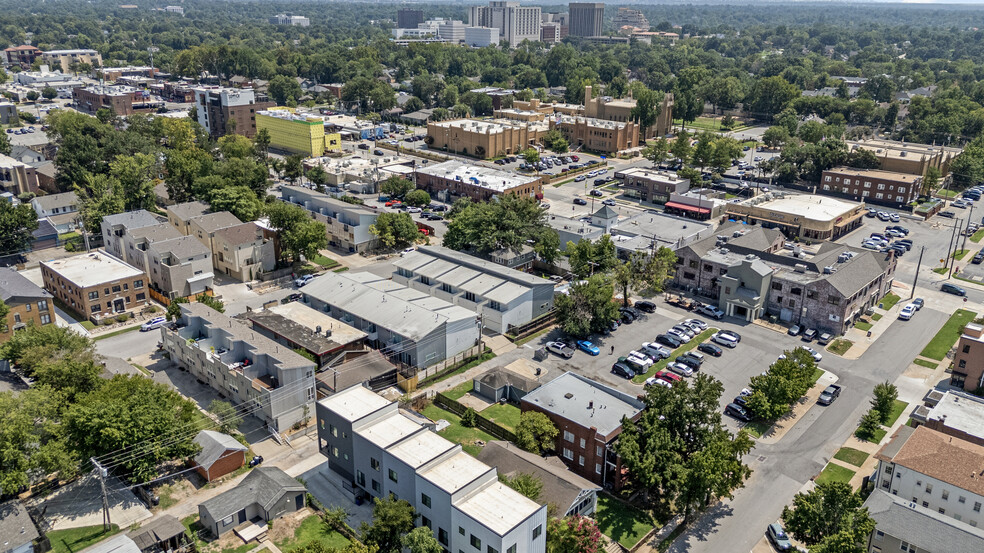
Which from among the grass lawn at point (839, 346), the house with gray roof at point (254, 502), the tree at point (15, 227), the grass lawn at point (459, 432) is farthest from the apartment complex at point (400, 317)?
the tree at point (15, 227)

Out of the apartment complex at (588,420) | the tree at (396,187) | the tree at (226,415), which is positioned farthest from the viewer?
the tree at (396,187)

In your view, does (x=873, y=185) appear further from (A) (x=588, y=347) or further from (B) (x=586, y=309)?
(A) (x=588, y=347)

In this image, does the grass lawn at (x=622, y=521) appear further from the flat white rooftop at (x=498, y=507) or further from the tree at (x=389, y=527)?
the tree at (x=389, y=527)

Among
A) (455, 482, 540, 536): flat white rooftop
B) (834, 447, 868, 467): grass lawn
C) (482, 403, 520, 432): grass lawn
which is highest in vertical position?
(455, 482, 540, 536): flat white rooftop

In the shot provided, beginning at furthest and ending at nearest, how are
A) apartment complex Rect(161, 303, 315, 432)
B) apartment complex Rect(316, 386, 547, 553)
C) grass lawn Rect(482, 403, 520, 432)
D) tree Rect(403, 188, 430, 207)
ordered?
tree Rect(403, 188, 430, 207), grass lawn Rect(482, 403, 520, 432), apartment complex Rect(161, 303, 315, 432), apartment complex Rect(316, 386, 547, 553)

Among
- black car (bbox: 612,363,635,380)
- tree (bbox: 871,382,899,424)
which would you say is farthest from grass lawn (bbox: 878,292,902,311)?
black car (bbox: 612,363,635,380)

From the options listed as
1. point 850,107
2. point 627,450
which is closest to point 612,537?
point 627,450

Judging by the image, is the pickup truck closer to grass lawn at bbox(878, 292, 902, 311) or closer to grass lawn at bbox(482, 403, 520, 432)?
grass lawn at bbox(878, 292, 902, 311)
